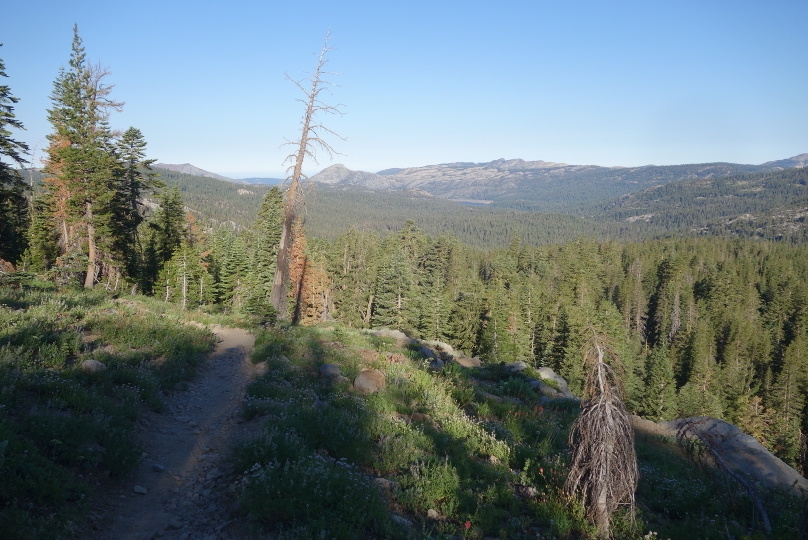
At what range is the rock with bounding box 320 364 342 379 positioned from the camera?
446 inches

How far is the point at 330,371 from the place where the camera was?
11531 millimetres

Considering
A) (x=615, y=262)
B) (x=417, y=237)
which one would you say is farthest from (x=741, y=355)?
(x=417, y=237)

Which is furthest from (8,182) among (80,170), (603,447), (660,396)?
(660,396)

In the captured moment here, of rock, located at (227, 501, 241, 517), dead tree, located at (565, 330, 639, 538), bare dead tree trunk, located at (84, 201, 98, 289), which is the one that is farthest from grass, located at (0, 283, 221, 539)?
bare dead tree trunk, located at (84, 201, 98, 289)

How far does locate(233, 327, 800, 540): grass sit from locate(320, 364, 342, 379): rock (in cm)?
40

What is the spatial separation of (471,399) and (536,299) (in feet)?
146

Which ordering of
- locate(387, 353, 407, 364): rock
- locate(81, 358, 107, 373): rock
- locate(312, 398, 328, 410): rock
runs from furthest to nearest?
locate(387, 353, 407, 364): rock, locate(312, 398, 328, 410): rock, locate(81, 358, 107, 373): rock

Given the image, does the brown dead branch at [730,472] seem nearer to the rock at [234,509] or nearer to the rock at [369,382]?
the rock at [369,382]

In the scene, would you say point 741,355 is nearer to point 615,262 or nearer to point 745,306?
point 745,306

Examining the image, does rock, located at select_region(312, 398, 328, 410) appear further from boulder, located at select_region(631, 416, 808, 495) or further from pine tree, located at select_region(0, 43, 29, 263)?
pine tree, located at select_region(0, 43, 29, 263)

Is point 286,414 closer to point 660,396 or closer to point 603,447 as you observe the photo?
point 603,447

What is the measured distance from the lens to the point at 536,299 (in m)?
53.7

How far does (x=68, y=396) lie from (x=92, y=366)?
1.83 metres

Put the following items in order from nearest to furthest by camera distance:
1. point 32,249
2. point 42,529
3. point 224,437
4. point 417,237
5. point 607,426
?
point 42,529 → point 607,426 → point 224,437 → point 32,249 → point 417,237
